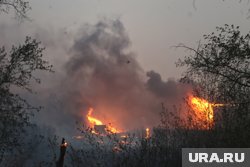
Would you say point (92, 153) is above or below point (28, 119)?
below

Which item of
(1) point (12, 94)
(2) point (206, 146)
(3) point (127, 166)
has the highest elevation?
(1) point (12, 94)

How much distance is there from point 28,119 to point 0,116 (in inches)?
55.7

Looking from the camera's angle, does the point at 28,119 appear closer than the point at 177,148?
Yes

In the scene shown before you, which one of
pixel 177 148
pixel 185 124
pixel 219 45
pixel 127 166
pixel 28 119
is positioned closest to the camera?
pixel 219 45

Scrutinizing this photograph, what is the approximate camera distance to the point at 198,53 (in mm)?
14516

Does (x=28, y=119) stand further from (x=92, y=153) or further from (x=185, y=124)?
(x=185, y=124)

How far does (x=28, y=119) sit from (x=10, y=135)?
4.64ft

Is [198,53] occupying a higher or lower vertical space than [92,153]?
higher

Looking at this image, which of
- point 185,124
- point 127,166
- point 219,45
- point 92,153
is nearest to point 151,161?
point 127,166

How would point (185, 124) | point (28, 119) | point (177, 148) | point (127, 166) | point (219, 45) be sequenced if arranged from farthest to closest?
1. point (185, 124)
2. point (177, 148)
3. point (28, 119)
4. point (127, 166)
5. point (219, 45)

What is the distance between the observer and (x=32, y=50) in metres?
21.0

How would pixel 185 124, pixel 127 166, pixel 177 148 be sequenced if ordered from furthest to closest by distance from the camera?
pixel 185 124, pixel 177 148, pixel 127 166

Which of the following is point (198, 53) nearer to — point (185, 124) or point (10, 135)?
point (10, 135)

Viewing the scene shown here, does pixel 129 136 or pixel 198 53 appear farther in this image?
pixel 129 136
